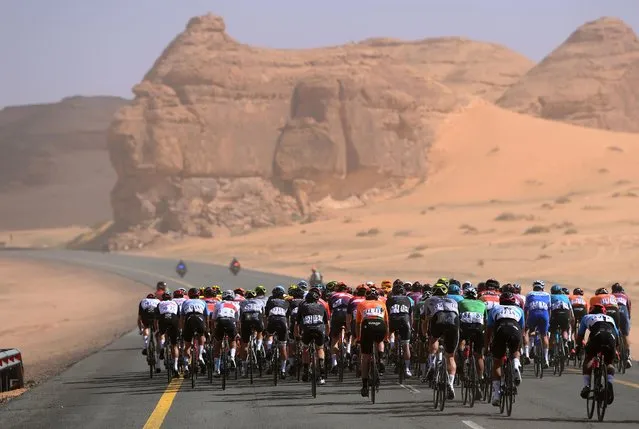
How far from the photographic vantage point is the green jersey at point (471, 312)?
17.8 m

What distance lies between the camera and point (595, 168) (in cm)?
11050

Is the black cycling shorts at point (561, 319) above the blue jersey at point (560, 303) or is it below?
below

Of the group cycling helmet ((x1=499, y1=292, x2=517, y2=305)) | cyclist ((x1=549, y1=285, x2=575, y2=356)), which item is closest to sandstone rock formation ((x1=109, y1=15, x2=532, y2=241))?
cyclist ((x1=549, y1=285, x2=575, y2=356))

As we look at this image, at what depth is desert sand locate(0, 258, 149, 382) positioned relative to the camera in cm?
3334

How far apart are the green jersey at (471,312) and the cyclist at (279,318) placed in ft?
13.3

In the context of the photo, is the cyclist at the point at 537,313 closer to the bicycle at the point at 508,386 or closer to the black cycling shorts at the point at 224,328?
the bicycle at the point at 508,386

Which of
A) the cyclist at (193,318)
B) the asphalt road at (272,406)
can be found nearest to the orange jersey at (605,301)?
the asphalt road at (272,406)

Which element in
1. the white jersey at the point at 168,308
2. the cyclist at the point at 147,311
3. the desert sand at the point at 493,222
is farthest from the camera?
the desert sand at the point at 493,222

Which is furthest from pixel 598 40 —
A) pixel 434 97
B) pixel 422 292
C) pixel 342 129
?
pixel 422 292

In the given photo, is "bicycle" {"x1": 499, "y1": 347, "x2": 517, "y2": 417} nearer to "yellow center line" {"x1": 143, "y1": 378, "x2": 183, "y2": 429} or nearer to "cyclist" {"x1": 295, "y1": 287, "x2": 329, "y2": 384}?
"cyclist" {"x1": 295, "y1": 287, "x2": 329, "y2": 384}

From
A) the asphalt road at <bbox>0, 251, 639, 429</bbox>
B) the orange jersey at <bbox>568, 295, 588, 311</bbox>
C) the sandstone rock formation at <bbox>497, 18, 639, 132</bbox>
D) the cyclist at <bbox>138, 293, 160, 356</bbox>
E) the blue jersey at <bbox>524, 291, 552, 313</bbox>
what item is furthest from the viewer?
the sandstone rock formation at <bbox>497, 18, 639, 132</bbox>

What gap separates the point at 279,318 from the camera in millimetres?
21125

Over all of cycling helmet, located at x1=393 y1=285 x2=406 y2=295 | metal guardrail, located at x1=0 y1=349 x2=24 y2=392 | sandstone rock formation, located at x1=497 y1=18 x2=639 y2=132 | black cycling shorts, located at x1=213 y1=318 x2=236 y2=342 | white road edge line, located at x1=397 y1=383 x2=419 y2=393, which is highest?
sandstone rock formation, located at x1=497 y1=18 x2=639 y2=132

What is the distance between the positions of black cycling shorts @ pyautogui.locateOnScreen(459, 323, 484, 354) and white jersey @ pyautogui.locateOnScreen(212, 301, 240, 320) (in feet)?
15.3
